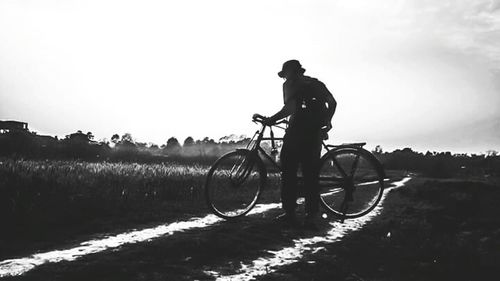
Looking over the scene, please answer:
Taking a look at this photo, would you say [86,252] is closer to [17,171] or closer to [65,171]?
[17,171]

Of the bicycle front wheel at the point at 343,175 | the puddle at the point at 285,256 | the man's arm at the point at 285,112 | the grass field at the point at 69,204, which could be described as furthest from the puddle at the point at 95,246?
the bicycle front wheel at the point at 343,175

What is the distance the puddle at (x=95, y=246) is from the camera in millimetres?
3523

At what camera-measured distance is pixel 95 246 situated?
14.8 ft

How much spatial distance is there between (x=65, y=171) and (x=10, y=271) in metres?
7.92

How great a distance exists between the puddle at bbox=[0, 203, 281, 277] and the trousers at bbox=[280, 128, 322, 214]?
4.43 feet

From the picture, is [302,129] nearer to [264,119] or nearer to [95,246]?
[264,119]

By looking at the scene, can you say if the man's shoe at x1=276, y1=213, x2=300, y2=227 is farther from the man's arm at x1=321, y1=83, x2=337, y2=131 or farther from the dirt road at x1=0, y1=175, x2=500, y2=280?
the man's arm at x1=321, y1=83, x2=337, y2=131

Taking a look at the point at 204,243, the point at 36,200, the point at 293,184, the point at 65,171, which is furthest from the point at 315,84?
the point at 65,171

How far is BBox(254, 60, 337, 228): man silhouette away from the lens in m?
6.64

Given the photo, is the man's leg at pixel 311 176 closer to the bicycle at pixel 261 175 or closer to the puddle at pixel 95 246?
the bicycle at pixel 261 175

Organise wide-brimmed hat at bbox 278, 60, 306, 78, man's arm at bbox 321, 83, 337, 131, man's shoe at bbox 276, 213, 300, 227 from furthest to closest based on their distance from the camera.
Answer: man's arm at bbox 321, 83, 337, 131 → wide-brimmed hat at bbox 278, 60, 306, 78 → man's shoe at bbox 276, 213, 300, 227

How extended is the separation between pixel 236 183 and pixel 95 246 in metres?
3.30

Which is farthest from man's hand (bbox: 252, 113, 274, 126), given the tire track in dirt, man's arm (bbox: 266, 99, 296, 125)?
the tire track in dirt

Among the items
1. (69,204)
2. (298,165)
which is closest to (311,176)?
(298,165)
